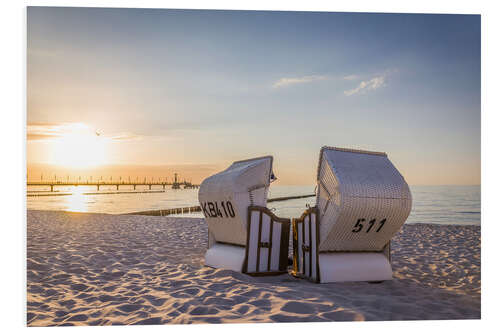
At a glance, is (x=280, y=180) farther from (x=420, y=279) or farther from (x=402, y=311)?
(x=402, y=311)

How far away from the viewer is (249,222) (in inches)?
244

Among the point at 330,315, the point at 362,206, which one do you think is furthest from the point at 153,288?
the point at 362,206

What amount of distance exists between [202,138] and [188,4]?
3.53m

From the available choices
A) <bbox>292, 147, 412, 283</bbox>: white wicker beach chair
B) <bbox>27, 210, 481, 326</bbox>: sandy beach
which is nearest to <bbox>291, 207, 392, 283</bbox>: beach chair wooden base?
<bbox>292, 147, 412, 283</bbox>: white wicker beach chair

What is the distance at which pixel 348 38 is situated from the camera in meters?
6.57

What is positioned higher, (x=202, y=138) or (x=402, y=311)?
(x=202, y=138)

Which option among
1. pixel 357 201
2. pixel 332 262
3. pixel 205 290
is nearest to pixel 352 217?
pixel 357 201

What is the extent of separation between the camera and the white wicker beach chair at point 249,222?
6203mm

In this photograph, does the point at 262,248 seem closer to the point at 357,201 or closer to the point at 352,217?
the point at 352,217

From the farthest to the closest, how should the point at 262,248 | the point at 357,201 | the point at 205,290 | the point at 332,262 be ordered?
1. the point at 262,248
2. the point at 332,262
3. the point at 357,201
4. the point at 205,290

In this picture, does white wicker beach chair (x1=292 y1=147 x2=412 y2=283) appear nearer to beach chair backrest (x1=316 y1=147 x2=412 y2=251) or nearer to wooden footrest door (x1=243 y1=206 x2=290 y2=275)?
beach chair backrest (x1=316 y1=147 x2=412 y2=251)

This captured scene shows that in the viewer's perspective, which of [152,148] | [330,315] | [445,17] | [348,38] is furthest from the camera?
[152,148]

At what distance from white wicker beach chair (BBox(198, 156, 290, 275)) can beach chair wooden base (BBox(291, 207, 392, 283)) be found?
1.43 ft

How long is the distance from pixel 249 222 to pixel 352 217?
154 cm
